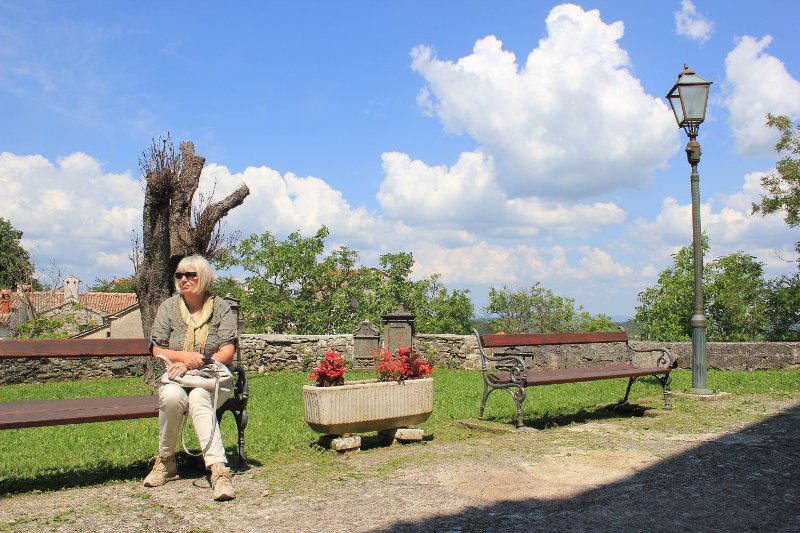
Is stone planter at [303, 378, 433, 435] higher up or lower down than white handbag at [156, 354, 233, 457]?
lower down

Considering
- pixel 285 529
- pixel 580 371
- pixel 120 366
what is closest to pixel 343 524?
pixel 285 529

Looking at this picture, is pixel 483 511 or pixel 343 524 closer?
pixel 343 524

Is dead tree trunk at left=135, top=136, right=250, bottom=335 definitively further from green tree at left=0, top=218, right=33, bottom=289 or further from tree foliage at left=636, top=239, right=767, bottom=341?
green tree at left=0, top=218, right=33, bottom=289

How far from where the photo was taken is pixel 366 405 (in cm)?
538

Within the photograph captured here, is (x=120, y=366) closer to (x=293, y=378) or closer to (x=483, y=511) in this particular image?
(x=293, y=378)

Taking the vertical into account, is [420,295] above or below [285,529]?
above

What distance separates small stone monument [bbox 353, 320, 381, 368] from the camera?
15.1 metres

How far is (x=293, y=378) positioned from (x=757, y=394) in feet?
26.7

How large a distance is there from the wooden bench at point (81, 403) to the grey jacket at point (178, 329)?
19cm

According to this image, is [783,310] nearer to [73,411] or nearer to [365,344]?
[365,344]

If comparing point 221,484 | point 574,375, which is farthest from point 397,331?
point 221,484

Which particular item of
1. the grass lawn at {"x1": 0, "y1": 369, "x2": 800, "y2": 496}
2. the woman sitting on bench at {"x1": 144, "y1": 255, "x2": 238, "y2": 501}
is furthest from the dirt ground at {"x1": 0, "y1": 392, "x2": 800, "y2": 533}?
the grass lawn at {"x1": 0, "y1": 369, "x2": 800, "y2": 496}

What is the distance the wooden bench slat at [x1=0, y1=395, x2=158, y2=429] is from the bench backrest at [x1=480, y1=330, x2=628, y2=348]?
3.22 m

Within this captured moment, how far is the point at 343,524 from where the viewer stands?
3422 millimetres
